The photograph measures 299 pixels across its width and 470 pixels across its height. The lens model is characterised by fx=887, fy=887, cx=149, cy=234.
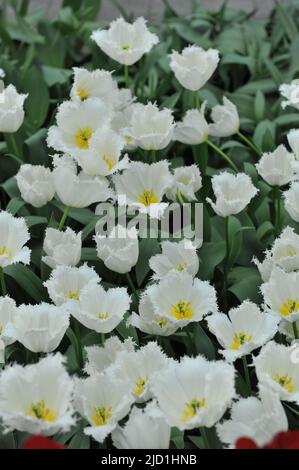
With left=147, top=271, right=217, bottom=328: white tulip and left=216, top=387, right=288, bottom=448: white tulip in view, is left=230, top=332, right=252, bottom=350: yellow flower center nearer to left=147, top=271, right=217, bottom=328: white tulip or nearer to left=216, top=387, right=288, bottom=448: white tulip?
left=147, top=271, right=217, bottom=328: white tulip

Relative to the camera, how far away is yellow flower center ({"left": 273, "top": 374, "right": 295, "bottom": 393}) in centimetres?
138

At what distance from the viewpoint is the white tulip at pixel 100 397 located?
1314mm

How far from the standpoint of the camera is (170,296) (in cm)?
156

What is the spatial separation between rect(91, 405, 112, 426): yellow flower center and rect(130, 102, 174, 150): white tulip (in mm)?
775

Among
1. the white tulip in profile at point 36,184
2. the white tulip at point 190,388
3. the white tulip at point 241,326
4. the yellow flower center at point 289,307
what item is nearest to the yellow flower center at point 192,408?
the white tulip at point 190,388

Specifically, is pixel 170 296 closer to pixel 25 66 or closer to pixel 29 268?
pixel 29 268

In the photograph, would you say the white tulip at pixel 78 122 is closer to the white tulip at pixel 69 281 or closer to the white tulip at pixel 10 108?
the white tulip at pixel 10 108

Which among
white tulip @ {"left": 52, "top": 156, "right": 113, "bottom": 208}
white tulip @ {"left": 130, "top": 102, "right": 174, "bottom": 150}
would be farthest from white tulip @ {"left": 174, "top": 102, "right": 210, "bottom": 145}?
white tulip @ {"left": 52, "top": 156, "right": 113, "bottom": 208}

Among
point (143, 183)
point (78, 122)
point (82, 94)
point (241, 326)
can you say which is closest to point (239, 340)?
point (241, 326)

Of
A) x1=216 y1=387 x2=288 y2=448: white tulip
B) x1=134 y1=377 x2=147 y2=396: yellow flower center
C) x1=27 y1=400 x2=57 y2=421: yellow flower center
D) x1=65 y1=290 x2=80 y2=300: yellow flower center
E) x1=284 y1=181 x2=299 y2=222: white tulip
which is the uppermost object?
x1=27 y1=400 x2=57 y2=421: yellow flower center

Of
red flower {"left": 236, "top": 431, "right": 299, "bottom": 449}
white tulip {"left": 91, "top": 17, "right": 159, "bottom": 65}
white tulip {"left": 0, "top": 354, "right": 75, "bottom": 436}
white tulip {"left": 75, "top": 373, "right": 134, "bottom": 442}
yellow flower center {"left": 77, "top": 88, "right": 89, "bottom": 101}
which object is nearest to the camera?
red flower {"left": 236, "top": 431, "right": 299, "bottom": 449}

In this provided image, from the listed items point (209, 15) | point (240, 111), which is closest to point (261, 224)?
point (240, 111)

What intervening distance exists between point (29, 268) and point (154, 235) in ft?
0.97

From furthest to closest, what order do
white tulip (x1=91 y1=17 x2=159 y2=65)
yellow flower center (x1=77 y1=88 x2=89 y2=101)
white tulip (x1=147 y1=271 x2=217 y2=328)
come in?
white tulip (x1=91 y1=17 x2=159 y2=65) → yellow flower center (x1=77 y1=88 x2=89 y2=101) → white tulip (x1=147 y1=271 x2=217 y2=328)
